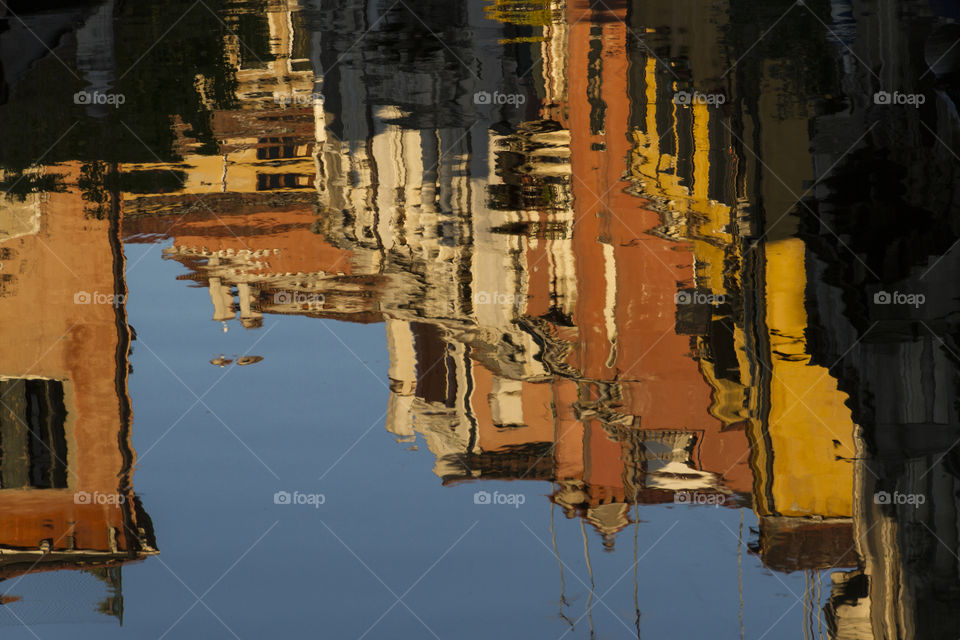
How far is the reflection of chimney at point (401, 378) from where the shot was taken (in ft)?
17.8

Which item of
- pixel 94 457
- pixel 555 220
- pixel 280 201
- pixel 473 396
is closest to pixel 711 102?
pixel 555 220
